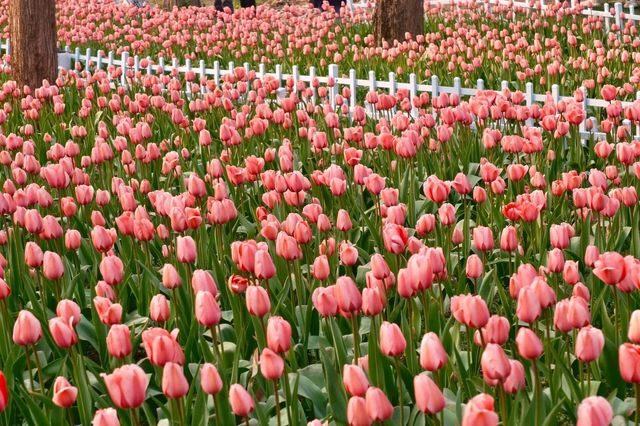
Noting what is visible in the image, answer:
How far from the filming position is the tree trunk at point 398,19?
11742 millimetres

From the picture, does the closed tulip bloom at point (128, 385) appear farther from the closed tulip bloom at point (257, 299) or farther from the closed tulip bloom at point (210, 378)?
the closed tulip bloom at point (257, 299)

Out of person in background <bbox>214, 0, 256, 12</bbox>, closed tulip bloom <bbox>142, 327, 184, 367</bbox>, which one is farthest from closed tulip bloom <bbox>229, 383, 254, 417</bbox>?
person in background <bbox>214, 0, 256, 12</bbox>

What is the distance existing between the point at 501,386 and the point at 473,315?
270 mm

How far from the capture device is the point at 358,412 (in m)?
2.11

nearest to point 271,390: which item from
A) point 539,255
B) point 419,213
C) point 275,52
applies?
point 539,255

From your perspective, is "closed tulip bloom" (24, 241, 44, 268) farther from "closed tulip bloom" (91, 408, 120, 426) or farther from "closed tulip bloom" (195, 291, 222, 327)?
"closed tulip bloom" (91, 408, 120, 426)

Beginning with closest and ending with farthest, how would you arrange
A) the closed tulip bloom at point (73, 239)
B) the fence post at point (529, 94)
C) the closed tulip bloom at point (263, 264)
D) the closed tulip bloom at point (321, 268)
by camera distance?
the closed tulip bloom at point (263, 264) → the closed tulip bloom at point (321, 268) → the closed tulip bloom at point (73, 239) → the fence post at point (529, 94)

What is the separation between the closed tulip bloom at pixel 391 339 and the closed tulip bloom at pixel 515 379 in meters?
0.27

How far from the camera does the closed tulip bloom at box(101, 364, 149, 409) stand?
2205 mm

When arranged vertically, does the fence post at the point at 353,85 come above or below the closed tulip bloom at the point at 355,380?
above

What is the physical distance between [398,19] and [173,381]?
9900 millimetres

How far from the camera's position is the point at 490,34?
10.7m

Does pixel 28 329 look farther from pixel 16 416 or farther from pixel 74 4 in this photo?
pixel 74 4

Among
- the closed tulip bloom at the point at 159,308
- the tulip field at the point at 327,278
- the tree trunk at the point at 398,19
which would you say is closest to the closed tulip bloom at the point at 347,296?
the tulip field at the point at 327,278
